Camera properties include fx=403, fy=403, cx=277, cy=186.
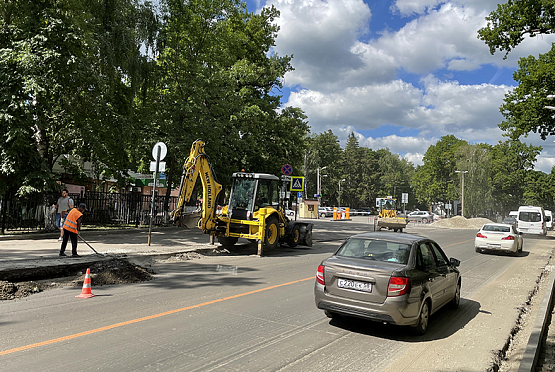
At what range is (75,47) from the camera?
53.0 feet

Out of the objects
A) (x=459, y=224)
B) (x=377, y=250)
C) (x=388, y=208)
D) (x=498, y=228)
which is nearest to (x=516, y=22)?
(x=498, y=228)

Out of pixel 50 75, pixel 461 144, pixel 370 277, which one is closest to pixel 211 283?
pixel 370 277

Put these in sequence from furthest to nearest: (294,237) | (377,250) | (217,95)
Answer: (217,95), (294,237), (377,250)

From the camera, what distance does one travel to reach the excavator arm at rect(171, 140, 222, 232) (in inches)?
549

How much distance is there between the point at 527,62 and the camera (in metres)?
25.4

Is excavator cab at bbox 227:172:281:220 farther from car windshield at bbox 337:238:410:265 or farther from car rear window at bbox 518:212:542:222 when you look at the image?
car rear window at bbox 518:212:542:222

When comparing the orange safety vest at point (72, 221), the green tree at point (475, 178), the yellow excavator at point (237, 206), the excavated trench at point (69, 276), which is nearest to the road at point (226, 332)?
the excavated trench at point (69, 276)

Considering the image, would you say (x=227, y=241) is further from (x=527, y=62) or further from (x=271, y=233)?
(x=527, y=62)

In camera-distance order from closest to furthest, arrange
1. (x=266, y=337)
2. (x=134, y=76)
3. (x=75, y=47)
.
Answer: (x=266, y=337)
(x=75, y=47)
(x=134, y=76)

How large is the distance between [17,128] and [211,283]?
34.8ft

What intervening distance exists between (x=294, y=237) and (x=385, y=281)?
39.7ft

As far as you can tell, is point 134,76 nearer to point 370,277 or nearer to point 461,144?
point 370,277

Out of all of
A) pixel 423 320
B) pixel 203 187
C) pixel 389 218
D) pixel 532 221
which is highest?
pixel 203 187

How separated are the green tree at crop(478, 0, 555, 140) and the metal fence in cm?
2218
